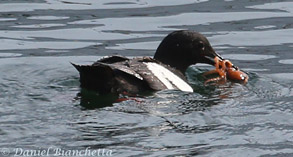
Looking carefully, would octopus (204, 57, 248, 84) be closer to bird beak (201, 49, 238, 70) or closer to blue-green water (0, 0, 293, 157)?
bird beak (201, 49, 238, 70)

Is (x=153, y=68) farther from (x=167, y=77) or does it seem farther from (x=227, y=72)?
(x=227, y=72)

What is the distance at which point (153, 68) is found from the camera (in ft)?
35.1

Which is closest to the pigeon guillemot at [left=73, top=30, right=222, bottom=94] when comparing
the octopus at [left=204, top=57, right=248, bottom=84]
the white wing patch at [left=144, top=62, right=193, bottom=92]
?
the white wing patch at [left=144, top=62, right=193, bottom=92]

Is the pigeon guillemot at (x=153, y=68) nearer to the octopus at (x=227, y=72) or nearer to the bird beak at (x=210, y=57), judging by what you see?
the bird beak at (x=210, y=57)

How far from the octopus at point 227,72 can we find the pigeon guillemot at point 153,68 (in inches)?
4.2

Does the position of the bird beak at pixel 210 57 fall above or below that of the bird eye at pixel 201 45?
below

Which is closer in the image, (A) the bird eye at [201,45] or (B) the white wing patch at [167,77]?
(B) the white wing patch at [167,77]

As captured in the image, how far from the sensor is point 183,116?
965cm

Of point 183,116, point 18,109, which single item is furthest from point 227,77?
point 18,109

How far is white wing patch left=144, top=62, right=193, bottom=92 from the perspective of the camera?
35.0 ft

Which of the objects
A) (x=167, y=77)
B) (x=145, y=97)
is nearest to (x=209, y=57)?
(x=167, y=77)

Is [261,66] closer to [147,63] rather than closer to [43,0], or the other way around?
[147,63]

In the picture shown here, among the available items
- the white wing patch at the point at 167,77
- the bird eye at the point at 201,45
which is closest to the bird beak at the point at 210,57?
the bird eye at the point at 201,45

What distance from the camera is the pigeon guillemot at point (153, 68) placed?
404 inches
